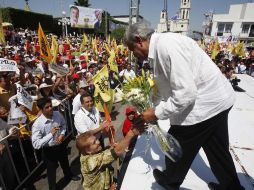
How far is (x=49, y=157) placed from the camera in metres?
3.76

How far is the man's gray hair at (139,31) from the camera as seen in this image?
76.3 inches

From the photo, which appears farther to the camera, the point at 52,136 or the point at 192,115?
the point at 52,136

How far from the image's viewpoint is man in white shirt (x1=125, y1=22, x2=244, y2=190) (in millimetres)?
1788

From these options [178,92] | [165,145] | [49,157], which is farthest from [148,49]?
[49,157]

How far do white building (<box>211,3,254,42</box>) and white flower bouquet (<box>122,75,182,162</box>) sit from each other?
63.0 metres

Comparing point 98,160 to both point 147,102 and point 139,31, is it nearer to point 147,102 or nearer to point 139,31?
point 147,102

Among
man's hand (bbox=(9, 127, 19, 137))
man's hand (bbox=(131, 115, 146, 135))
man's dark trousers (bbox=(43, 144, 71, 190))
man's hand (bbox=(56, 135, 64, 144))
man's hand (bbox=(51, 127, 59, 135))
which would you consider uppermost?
man's hand (bbox=(131, 115, 146, 135))

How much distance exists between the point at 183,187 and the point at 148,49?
5.48 feet

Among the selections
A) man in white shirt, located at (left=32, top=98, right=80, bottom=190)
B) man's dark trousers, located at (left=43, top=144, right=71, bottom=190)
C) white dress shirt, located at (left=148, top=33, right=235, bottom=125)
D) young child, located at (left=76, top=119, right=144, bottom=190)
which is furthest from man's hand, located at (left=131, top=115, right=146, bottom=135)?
man's dark trousers, located at (left=43, top=144, right=71, bottom=190)

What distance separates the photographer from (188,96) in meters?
1.79

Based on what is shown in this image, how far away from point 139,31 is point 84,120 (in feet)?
7.64

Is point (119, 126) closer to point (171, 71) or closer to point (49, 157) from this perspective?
point (49, 157)

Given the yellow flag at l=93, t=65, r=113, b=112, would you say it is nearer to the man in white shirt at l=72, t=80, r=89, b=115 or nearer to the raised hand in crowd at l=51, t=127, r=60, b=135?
the man in white shirt at l=72, t=80, r=89, b=115

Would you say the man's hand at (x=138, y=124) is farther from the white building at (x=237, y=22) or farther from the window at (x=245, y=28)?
the window at (x=245, y=28)
